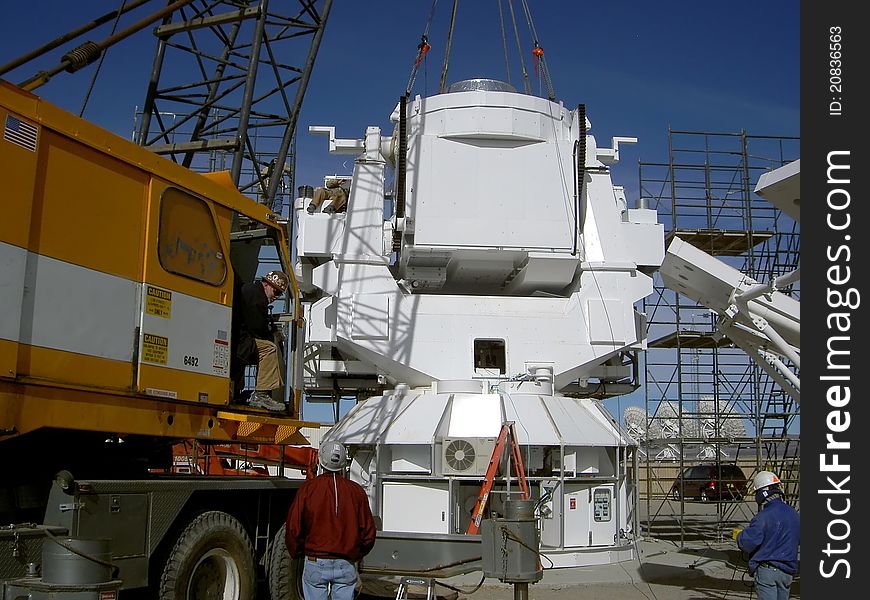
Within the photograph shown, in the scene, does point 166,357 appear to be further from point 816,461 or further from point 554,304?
point 554,304

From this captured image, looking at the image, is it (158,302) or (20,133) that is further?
(158,302)

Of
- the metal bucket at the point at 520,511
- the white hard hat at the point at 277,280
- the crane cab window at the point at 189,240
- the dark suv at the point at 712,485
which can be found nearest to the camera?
the crane cab window at the point at 189,240

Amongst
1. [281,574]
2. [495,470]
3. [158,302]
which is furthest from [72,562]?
[495,470]

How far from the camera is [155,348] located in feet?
21.3

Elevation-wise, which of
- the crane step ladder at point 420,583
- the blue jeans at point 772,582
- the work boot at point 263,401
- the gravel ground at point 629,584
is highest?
the work boot at point 263,401

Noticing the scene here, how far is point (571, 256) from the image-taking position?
13.0 m

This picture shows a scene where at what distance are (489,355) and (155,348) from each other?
24.2 feet

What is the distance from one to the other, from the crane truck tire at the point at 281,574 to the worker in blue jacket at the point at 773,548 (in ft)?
13.0

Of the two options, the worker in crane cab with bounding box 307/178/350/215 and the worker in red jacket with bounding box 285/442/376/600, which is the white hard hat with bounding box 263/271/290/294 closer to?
the worker in red jacket with bounding box 285/442/376/600

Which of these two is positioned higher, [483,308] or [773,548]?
[483,308]

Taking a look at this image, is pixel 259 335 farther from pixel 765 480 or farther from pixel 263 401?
pixel 765 480

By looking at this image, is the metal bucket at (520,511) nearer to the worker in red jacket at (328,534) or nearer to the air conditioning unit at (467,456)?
the worker in red jacket at (328,534)

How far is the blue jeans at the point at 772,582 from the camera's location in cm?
731

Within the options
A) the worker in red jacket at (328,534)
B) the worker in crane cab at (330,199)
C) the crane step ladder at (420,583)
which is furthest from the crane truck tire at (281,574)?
the worker in crane cab at (330,199)
